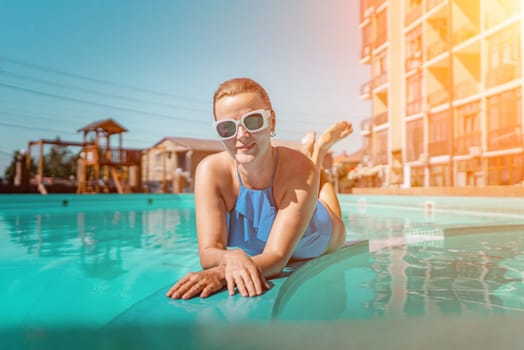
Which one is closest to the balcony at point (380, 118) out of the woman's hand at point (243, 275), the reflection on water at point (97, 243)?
the reflection on water at point (97, 243)

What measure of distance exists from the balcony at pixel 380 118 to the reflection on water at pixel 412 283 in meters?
24.3

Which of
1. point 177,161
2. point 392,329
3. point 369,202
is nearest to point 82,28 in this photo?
point 177,161

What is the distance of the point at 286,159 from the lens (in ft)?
6.84

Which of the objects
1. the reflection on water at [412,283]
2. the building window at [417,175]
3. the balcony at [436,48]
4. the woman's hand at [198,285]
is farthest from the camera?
the building window at [417,175]

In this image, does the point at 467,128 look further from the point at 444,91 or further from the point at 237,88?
the point at 237,88

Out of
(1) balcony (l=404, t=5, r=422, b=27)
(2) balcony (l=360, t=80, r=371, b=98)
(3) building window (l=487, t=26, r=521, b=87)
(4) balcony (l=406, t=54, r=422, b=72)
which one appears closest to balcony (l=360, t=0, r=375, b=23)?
(1) balcony (l=404, t=5, r=422, b=27)

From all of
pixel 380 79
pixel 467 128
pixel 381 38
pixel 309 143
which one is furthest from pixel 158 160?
pixel 309 143

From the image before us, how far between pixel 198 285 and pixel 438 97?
23.8 m

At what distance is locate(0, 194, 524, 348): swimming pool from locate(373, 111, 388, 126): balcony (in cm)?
2288

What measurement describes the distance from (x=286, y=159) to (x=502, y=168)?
19683 millimetres

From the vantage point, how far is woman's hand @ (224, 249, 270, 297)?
1572 millimetres

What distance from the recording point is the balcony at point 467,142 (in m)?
20.0

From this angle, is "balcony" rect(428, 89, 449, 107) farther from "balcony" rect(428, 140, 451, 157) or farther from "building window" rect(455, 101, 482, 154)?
"balcony" rect(428, 140, 451, 157)

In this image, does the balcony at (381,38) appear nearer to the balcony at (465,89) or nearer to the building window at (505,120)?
the balcony at (465,89)
